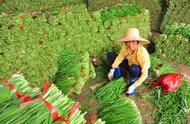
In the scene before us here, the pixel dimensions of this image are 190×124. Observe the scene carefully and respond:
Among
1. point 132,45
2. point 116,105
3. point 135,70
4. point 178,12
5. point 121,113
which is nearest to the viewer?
point 121,113

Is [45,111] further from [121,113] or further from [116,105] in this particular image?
Result: [116,105]

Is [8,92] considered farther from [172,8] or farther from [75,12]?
[172,8]

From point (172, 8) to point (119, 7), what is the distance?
1.52 m

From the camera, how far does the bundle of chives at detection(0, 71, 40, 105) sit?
360cm

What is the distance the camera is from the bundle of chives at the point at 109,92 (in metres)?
5.36

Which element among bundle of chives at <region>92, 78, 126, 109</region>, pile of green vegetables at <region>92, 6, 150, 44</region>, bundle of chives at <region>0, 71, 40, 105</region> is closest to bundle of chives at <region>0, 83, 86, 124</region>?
bundle of chives at <region>0, 71, 40, 105</region>

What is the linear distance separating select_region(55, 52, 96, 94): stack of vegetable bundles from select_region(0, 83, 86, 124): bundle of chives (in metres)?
1.99

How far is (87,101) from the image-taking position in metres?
5.64

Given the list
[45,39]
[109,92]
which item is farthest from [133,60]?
[45,39]

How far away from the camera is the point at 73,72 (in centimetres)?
590

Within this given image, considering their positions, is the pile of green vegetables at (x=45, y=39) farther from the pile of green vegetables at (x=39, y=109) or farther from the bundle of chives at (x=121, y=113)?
the pile of green vegetables at (x=39, y=109)

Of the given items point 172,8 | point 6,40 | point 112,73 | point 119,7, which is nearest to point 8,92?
→ point 6,40

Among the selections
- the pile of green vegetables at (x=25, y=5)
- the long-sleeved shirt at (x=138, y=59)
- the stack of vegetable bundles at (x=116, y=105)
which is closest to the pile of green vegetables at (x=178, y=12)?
the long-sleeved shirt at (x=138, y=59)

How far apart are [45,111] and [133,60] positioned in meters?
2.63
